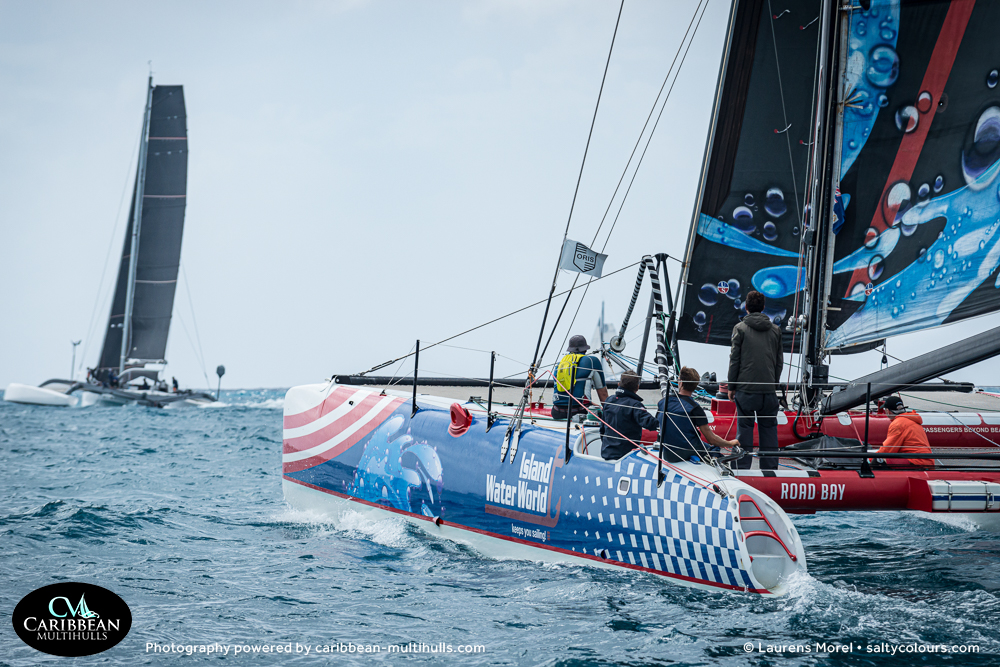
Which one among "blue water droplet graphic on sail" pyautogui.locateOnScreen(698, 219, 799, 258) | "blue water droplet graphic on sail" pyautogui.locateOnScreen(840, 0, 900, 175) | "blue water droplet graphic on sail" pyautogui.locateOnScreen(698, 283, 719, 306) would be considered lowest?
"blue water droplet graphic on sail" pyautogui.locateOnScreen(698, 283, 719, 306)

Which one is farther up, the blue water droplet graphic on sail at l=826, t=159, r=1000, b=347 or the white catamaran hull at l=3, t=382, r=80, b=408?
the blue water droplet graphic on sail at l=826, t=159, r=1000, b=347

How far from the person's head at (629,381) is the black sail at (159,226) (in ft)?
96.8

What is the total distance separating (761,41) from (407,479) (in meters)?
5.91

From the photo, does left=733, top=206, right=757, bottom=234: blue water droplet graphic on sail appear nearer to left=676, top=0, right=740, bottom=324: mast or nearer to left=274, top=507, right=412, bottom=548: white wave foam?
left=676, top=0, right=740, bottom=324: mast

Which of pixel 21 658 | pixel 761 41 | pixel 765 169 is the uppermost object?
pixel 761 41

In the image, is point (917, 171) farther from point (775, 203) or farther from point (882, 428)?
point (882, 428)

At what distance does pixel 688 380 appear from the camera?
522cm

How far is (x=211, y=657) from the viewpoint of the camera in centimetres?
377

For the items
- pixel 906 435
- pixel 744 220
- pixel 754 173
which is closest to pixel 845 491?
pixel 906 435

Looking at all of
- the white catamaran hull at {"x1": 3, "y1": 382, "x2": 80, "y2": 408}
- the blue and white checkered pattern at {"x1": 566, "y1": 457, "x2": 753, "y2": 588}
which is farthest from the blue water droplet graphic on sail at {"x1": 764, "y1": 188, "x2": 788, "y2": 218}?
the white catamaran hull at {"x1": 3, "y1": 382, "x2": 80, "y2": 408}

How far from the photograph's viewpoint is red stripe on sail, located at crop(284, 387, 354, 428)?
7.32m

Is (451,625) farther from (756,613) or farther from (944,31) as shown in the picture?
(944,31)

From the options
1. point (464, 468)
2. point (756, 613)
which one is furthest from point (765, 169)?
point (756, 613)

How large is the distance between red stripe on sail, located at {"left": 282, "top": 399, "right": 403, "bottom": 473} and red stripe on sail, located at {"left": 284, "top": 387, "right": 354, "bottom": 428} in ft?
1.20
